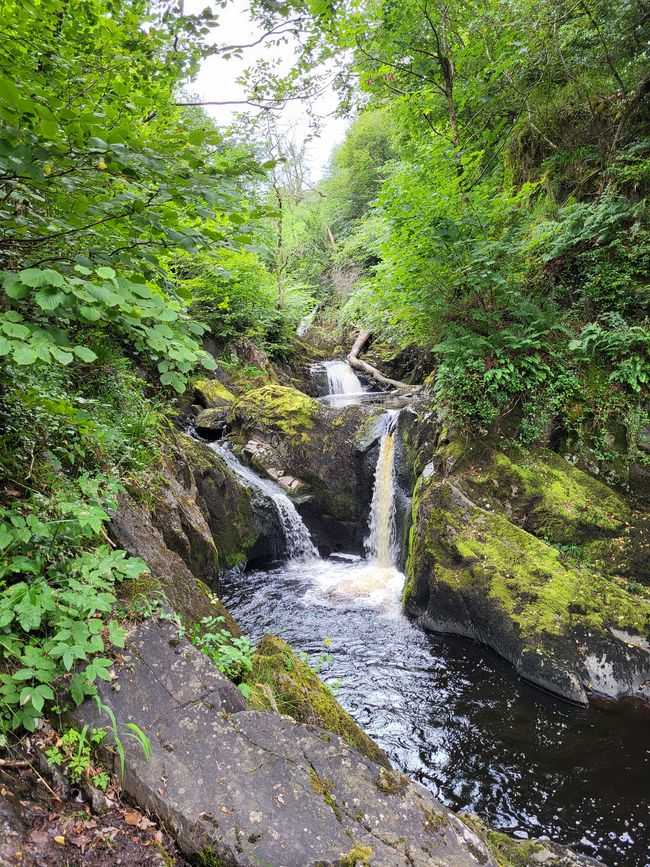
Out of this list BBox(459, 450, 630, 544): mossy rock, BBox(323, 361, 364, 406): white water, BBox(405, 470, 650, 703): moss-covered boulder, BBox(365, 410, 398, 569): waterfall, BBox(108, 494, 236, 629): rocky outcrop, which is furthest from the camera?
BBox(323, 361, 364, 406): white water

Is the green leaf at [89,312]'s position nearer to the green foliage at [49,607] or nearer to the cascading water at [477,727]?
the green foliage at [49,607]

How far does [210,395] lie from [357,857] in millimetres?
11110

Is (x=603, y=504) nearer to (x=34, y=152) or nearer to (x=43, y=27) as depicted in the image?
(x=34, y=152)

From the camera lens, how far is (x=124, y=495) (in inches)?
151

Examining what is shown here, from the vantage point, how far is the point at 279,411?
10555mm

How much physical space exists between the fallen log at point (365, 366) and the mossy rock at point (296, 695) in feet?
34.5

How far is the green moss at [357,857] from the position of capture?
1828mm

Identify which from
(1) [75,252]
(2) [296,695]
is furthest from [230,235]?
(2) [296,695]

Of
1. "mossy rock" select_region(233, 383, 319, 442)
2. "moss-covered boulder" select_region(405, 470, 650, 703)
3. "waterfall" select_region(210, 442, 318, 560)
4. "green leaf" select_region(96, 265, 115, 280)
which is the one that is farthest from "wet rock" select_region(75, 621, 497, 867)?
"mossy rock" select_region(233, 383, 319, 442)

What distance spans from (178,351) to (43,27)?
2583mm

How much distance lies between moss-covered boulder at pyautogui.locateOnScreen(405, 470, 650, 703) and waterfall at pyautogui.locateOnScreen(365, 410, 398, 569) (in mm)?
1576

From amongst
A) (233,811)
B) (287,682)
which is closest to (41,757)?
(233,811)

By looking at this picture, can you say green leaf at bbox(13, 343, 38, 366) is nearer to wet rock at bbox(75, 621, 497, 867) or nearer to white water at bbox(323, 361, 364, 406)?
wet rock at bbox(75, 621, 497, 867)

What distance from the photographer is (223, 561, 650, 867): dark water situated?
11.5ft
